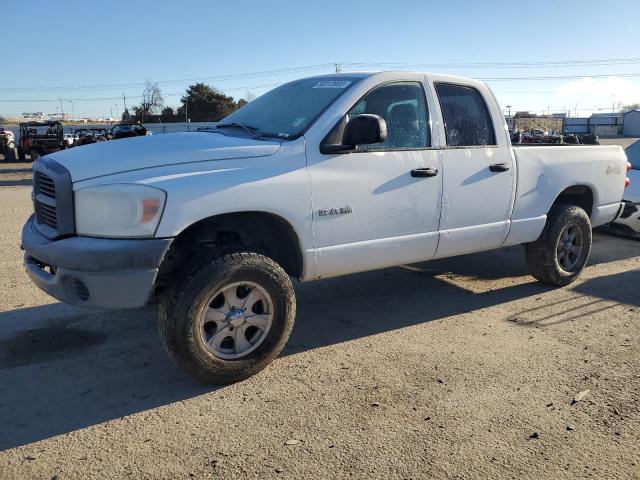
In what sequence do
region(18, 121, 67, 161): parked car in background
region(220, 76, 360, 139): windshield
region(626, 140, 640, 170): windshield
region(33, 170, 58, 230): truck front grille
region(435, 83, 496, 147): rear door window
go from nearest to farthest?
1. region(33, 170, 58, 230): truck front grille
2. region(220, 76, 360, 139): windshield
3. region(435, 83, 496, 147): rear door window
4. region(626, 140, 640, 170): windshield
5. region(18, 121, 67, 161): parked car in background

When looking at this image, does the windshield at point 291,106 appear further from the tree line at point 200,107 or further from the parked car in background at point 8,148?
the tree line at point 200,107

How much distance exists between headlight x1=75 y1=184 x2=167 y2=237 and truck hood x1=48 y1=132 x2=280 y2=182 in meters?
0.13

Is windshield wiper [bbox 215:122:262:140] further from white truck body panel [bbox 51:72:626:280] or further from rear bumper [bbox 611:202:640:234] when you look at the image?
rear bumper [bbox 611:202:640:234]

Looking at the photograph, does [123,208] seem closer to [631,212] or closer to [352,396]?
[352,396]

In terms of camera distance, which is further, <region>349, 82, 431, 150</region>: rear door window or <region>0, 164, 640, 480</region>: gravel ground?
<region>349, 82, 431, 150</region>: rear door window

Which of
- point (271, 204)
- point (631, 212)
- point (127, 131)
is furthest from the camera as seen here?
point (127, 131)

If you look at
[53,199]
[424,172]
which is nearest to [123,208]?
[53,199]

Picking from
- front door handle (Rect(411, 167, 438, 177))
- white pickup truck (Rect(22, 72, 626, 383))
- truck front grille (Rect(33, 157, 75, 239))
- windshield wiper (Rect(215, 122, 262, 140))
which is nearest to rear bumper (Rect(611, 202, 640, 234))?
white pickup truck (Rect(22, 72, 626, 383))

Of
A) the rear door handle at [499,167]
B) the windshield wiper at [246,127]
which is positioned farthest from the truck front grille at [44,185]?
the rear door handle at [499,167]

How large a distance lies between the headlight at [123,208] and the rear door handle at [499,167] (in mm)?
2937

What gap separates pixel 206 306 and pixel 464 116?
9.45ft

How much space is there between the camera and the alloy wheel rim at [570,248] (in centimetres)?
579

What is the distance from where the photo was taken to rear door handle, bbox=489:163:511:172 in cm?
488

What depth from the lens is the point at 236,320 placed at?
3.63 metres
